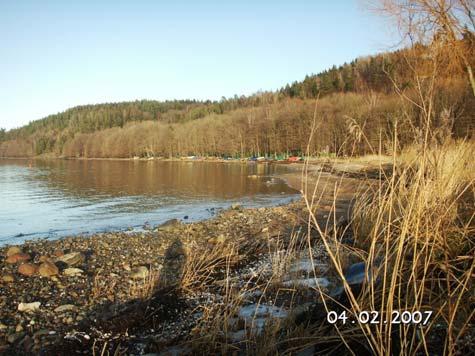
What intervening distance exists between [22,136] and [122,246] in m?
203

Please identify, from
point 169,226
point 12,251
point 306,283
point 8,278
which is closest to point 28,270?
point 8,278

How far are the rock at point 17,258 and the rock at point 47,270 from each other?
1.94 m

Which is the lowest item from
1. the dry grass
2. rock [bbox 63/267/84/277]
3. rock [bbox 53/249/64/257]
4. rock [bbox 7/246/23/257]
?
rock [bbox 53/249/64/257]

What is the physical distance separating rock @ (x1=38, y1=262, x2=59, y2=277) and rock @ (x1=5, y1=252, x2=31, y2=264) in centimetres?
194

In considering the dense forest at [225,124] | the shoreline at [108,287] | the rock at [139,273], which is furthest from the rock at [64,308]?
the dense forest at [225,124]

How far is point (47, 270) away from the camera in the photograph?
7.34 meters

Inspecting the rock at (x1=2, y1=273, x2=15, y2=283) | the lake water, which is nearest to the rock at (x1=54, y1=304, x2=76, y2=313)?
the rock at (x1=2, y1=273, x2=15, y2=283)

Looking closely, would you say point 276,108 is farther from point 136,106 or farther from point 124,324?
point 136,106

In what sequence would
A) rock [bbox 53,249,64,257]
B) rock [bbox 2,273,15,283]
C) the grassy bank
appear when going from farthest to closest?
rock [bbox 53,249,64,257] < rock [bbox 2,273,15,283] < the grassy bank

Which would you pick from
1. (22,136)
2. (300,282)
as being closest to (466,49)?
(300,282)

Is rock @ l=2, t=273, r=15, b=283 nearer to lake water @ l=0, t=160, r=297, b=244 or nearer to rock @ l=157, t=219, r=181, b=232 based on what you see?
rock @ l=157, t=219, r=181, b=232

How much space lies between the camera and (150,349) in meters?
3.77

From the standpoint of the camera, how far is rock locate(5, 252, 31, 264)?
8.76 meters

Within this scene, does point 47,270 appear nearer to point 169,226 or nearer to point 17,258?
point 17,258
